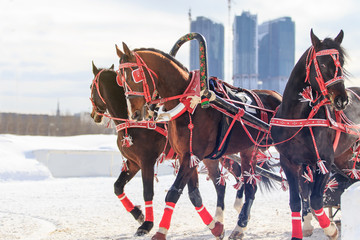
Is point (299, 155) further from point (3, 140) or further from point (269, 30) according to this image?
point (269, 30)

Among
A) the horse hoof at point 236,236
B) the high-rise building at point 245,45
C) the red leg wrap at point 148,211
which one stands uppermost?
the high-rise building at point 245,45

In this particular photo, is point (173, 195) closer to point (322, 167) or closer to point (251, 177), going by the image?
point (322, 167)

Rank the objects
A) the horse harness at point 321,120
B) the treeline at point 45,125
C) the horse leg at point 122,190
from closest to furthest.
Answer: the horse harness at point 321,120 < the horse leg at point 122,190 < the treeline at point 45,125

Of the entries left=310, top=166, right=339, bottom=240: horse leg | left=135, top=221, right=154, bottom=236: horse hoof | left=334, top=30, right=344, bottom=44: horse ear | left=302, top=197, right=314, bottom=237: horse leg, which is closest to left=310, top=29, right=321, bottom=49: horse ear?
left=334, top=30, right=344, bottom=44: horse ear

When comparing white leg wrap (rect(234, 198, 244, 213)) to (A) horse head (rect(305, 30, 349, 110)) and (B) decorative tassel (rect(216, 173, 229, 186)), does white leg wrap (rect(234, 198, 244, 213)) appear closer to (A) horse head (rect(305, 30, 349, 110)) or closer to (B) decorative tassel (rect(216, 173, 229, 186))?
(B) decorative tassel (rect(216, 173, 229, 186))

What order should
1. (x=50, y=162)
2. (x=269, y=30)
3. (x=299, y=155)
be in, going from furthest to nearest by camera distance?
(x=269, y=30) < (x=50, y=162) < (x=299, y=155)

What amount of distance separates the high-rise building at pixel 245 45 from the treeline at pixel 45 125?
1217 inches

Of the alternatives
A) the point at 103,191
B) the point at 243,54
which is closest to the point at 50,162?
the point at 103,191

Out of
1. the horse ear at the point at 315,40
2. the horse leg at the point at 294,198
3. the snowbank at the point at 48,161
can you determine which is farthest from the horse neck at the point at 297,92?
the snowbank at the point at 48,161

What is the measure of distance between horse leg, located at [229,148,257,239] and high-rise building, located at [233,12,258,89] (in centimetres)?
7069

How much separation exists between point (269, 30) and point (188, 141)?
88.1m

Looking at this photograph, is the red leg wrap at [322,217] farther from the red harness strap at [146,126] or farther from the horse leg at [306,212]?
the red harness strap at [146,126]

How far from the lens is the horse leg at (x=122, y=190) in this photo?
669 centimetres

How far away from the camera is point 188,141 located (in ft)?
16.8
